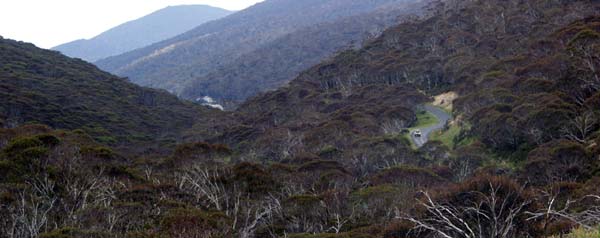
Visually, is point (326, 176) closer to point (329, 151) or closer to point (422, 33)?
point (329, 151)

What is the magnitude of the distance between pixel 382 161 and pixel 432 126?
17481 millimetres

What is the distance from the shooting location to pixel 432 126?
5706cm

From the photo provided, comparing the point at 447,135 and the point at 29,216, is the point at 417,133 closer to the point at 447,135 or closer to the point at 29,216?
the point at 447,135

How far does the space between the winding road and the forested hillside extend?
1269mm

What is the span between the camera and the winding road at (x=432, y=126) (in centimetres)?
5134

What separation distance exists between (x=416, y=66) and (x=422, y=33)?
1728 centimetres

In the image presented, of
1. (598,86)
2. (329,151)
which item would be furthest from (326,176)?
(598,86)

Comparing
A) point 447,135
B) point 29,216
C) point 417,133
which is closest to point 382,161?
point 447,135

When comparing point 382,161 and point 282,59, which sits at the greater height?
point 382,161

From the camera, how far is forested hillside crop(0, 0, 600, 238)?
54.4ft

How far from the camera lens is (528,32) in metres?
67.1

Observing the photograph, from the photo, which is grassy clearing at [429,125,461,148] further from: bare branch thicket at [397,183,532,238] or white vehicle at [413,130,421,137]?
bare branch thicket at [397,183,532,238]

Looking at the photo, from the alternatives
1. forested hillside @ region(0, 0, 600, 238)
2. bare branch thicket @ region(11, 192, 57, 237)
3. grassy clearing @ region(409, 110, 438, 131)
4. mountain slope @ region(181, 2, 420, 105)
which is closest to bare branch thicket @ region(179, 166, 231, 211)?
forested hillside @ region(0, 0, 600, 238)

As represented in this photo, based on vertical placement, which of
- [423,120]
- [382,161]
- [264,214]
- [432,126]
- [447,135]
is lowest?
[423,120]
